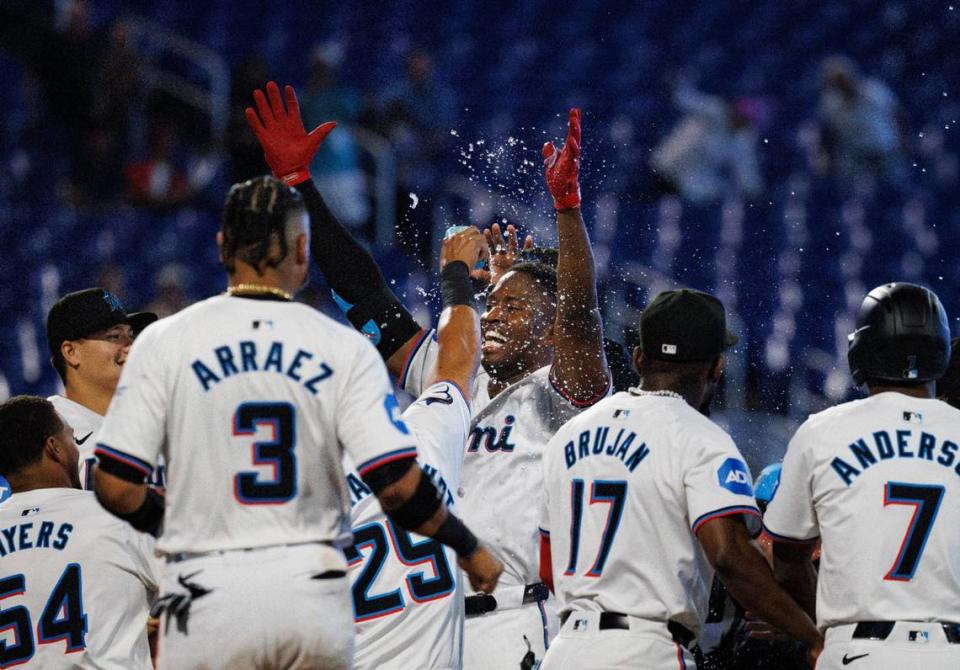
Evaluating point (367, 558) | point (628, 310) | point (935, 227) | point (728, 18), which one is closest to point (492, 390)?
point (367, 558)

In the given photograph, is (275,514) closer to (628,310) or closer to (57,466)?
(57,466)

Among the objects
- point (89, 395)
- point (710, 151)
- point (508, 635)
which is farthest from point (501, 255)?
point (710, 151)

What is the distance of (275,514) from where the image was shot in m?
2.79

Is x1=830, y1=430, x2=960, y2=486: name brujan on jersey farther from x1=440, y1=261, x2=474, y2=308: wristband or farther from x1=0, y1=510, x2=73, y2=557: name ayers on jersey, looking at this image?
x1=0, y1=510, x2=73, y2=557: name ayers on jersey

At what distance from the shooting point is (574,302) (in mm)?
4047

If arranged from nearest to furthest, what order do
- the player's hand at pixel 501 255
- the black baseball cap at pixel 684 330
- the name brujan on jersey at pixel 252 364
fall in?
the name brujan on jersey at pixel 252 364
the black baseball cap at pixel 684 330
the player's hand at pixel 501 255

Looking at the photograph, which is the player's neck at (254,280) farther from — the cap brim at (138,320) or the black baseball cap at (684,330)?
the cap brim at (138,320)

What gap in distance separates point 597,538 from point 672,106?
26.0 ft

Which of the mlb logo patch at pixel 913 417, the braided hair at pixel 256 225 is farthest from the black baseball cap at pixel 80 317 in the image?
the mlb logo patch at pixel 913 417

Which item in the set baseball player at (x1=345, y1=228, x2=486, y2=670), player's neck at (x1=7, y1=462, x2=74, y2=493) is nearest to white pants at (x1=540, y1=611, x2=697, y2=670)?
baseball player at (x1=345, y1=228, x2=486, y2=670)

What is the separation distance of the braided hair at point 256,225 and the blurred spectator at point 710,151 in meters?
7.45

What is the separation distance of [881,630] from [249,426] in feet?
5.47

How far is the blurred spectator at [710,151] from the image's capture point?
1023 centimetres

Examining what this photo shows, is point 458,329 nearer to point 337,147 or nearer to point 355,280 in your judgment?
point 355,280
